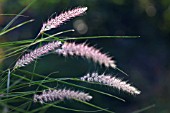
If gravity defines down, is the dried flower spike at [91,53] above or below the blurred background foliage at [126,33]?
below

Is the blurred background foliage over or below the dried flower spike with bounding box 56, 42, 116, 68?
over

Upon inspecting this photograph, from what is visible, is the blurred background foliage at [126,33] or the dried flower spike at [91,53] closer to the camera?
the dried flower spike at [91,53]

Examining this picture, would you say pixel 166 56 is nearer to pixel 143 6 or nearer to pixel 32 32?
pixel 143 6

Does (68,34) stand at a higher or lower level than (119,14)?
lower

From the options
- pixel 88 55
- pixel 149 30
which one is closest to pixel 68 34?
pixel 149 30

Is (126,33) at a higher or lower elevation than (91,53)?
higher

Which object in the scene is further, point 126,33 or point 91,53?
point 126,33

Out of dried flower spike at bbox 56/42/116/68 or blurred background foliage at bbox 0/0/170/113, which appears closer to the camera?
dried flower spike at bbox 56/42/116/68

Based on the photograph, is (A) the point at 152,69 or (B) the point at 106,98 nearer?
(B) the point at 106,98
